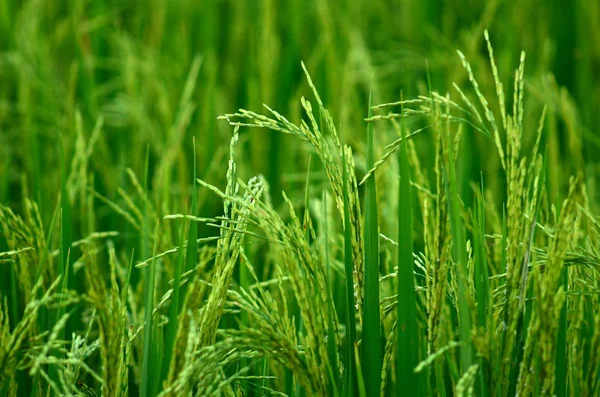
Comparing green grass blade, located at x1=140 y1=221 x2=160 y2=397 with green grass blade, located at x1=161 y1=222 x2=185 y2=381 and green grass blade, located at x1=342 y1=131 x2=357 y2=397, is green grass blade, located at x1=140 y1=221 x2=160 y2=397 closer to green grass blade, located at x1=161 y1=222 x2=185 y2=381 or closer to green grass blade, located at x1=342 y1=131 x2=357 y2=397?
green grass blade, located at x1=161 y1=222 x2=185 y2=381

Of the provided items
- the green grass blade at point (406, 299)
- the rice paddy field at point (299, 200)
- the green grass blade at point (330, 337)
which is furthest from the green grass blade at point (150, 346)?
the green grass blade at point (406, 299)

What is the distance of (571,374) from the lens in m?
1.16

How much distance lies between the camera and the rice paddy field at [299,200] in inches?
39.1

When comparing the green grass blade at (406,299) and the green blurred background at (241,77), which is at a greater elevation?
the green blurred background at (241,77)

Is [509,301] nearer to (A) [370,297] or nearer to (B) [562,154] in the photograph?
(A) [370,297]

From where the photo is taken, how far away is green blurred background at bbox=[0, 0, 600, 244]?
88.6 inches

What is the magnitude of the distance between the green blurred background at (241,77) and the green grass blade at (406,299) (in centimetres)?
66

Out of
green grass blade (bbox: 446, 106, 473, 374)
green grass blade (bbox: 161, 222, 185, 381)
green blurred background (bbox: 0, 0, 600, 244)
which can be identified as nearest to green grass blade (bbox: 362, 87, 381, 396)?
green grass blade (bbox: 446, 106, 473, 374)

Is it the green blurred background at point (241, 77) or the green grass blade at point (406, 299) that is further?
the green blurred background at point (241, 77)

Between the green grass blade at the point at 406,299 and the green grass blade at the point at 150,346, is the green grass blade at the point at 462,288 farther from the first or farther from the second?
the green grass blade at the point at 150,346

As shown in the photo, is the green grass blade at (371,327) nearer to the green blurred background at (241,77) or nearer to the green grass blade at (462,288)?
the green grass blade at (462,288)

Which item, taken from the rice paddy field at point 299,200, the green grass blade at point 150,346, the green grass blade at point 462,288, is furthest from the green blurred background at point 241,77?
the green grass blade at point 462,288

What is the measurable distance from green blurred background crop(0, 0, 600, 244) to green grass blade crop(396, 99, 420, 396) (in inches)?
26.1

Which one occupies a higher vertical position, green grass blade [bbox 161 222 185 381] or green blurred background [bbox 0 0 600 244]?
green blurred background [bbox 0 0 600 244]
